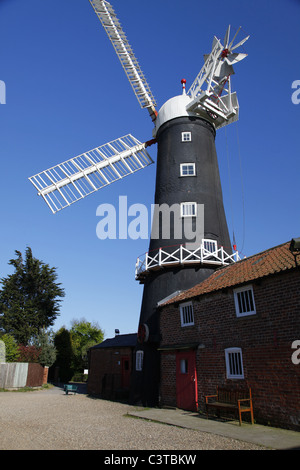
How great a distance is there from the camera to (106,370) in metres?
26.0

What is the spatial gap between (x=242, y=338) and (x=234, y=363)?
1052 mm

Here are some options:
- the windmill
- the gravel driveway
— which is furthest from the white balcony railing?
the gravel driveway

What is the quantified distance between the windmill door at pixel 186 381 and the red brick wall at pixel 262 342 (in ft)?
0.98

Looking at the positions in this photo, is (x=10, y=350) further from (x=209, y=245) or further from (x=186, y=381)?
(x=209, y=245)

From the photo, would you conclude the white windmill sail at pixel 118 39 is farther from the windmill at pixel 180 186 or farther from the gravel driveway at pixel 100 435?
the gravel driveway at pixel 100 435

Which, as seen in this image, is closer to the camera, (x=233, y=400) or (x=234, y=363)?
(x=233, y=400)

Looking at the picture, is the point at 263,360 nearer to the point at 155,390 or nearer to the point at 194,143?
the point at 155,390

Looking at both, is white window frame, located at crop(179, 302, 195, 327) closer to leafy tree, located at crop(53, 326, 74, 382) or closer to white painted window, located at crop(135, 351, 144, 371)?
white painted window, located at crop(135, 351, 144, 371)

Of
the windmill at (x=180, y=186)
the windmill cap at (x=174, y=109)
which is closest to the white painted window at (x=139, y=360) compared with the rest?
the windmill at (x=180, y=186)

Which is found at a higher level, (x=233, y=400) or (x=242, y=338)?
(x=242, y=338)

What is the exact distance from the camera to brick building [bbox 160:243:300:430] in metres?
10.4

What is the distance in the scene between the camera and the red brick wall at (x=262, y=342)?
10172 millimetres

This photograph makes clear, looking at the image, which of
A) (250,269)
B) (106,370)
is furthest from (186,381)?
(106,370)

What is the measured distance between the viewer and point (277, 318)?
35.7 feet
